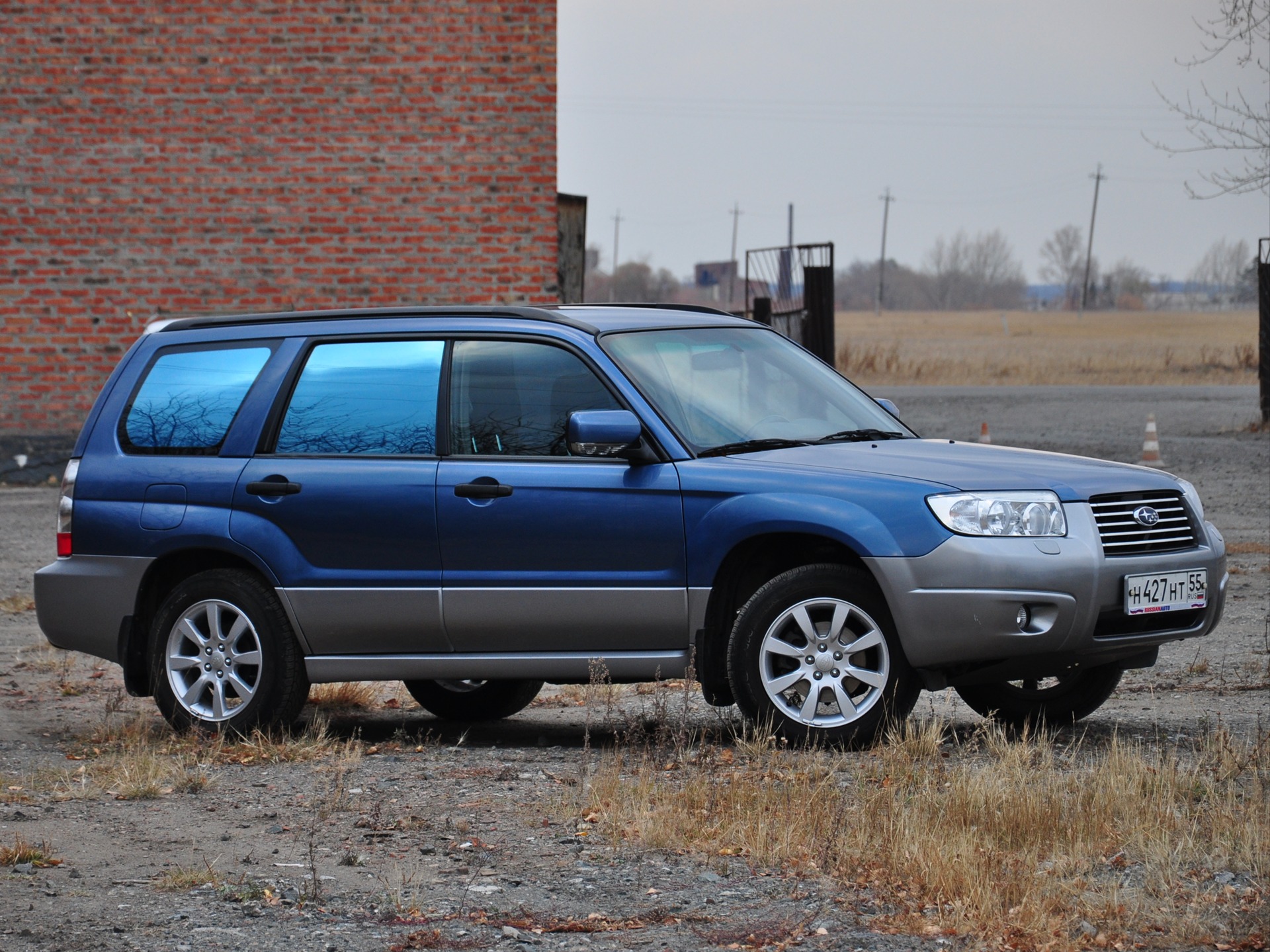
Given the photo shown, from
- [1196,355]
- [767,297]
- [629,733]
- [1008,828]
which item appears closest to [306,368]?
[629,733]

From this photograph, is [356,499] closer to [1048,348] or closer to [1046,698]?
[1046,698]

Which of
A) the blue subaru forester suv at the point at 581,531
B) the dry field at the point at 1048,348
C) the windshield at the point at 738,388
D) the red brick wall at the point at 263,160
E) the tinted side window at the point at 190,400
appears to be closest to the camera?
the blue subaru forester suv at the point at 581,531

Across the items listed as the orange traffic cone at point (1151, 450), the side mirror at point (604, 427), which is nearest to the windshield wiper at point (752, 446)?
the side mirror at point (604, 427)

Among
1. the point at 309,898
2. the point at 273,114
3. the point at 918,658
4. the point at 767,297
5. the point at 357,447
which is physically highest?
the point at 273,114

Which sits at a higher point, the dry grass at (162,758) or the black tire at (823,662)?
the black tire at (823,662)

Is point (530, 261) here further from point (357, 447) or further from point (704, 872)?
point (704, 872)

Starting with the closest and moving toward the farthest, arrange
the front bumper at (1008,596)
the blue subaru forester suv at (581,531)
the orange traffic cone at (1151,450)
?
the front bumper at (1008,596)
the blue subaru forester suv at (581,531)
the orange traffic cone at (1151,450)

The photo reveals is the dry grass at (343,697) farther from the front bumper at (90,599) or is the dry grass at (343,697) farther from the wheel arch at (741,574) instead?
the wheel arch at (741,574)

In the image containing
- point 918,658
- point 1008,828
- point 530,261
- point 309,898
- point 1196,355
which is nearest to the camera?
point 309,898

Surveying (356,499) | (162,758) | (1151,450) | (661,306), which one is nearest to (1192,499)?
(661,306)

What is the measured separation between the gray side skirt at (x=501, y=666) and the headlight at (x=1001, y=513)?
1.15 meters

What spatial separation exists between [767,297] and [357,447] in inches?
607

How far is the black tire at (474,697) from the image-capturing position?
8.19m

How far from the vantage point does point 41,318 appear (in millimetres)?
17766
